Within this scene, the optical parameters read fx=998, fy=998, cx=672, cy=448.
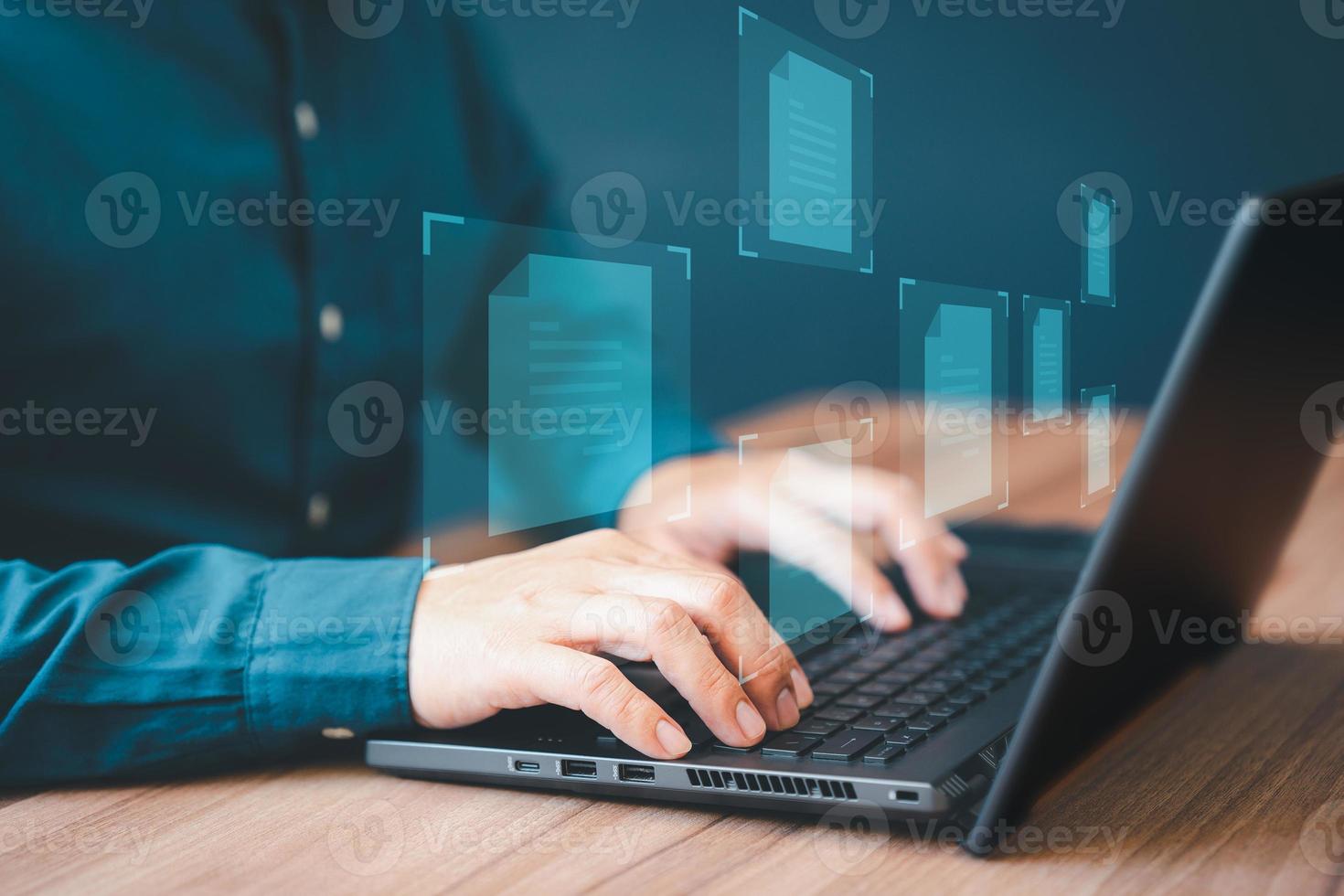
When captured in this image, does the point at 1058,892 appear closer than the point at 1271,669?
Yes

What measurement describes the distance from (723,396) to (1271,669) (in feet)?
1.91

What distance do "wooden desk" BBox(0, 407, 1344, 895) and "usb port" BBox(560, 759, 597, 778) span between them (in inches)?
0.5

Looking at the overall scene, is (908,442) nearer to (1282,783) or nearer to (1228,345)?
(1282,783)

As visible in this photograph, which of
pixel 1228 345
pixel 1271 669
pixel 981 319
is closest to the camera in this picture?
pixel 1228 345

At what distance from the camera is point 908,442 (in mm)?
1052

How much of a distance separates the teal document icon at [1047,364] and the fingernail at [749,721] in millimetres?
699

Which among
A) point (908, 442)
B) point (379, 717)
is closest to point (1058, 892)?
point (379, 717)

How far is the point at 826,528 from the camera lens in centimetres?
80

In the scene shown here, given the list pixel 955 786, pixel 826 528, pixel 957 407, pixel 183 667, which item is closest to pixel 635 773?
pixel 955 786

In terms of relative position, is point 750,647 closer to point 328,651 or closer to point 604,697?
point 604,697

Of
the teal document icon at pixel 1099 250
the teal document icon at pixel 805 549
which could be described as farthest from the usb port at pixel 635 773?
the teal document icon at pixel 1099 250

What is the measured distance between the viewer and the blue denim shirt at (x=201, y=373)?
54 centimetres

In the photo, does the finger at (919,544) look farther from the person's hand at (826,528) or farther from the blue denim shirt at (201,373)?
the blue denim shirt at (201,373)

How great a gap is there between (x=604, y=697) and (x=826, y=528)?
14.3 inches
